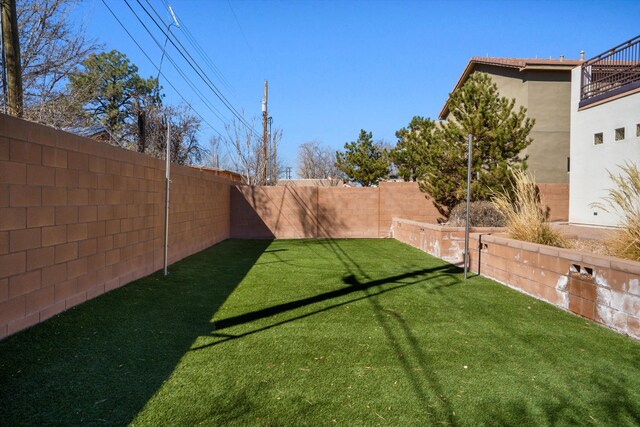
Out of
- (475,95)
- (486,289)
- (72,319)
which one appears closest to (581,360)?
(486,289)

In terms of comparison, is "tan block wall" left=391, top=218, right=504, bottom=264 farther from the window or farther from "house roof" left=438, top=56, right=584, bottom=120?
"house roof" left=438, top=56, right=584, bottom=120

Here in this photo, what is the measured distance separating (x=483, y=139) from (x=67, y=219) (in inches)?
456

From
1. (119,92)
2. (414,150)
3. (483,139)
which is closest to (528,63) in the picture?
(414,150)

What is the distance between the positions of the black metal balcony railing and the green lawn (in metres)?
9.69

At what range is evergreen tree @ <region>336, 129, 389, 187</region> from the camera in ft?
95.3

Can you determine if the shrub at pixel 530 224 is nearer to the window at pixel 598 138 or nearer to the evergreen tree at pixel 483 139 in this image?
the evergreen tree at pixel 483 139

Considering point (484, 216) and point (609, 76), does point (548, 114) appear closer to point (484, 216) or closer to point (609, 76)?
point (609, 76)

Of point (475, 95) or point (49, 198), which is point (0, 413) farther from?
point (475, 95)

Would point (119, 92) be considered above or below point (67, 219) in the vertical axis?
above

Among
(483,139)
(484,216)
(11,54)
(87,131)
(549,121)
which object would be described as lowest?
(484,216)

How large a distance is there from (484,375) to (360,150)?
26952 mm

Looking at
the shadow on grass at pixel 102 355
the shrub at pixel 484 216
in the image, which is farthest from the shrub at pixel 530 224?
the shadow on grass at pixel 102 355

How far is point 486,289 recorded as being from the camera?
689 cm

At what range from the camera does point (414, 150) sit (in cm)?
1831
